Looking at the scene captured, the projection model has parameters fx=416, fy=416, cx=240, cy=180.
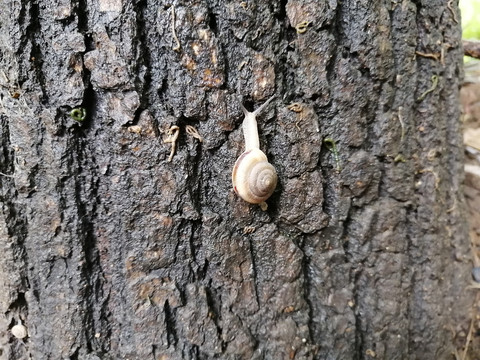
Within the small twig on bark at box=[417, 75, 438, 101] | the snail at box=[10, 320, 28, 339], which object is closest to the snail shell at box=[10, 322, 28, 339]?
the snail at box=[10, 320, 28, 339]

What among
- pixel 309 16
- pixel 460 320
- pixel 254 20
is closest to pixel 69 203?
pixel 254 20

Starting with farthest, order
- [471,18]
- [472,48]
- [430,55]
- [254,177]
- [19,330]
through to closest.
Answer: [471,18] → [472,48] → [430,55] → [19,330] → [254,177]

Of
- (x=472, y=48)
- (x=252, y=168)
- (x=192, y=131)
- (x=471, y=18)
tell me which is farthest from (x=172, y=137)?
(x=471, y=18)

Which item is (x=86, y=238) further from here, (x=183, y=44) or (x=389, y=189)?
(x=389, y=189)

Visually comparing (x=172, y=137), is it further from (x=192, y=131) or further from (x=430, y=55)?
(x=430, y=55)

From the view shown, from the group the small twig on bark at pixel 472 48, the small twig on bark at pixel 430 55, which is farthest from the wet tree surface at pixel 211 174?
the small twig on bark at pixel 472 48

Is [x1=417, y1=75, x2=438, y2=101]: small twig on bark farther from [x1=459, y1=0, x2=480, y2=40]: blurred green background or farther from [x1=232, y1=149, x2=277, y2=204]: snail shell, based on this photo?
[x1=459, y1=0, x2=480, y2=40]: blurred green background
